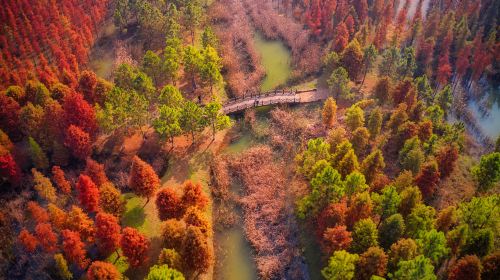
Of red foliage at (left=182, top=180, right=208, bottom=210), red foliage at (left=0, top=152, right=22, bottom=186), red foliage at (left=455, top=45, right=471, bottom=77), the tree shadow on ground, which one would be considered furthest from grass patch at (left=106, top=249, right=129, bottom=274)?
red foliage at (left=455, top=45, right=471, bottom=77)

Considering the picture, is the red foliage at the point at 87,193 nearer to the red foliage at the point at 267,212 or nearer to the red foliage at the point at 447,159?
the red foliage at the point at 267,212

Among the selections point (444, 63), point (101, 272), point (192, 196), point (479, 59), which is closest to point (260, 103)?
point (192, 196)

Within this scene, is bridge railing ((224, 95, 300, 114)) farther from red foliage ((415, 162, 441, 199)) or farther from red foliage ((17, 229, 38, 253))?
red foliage ((17, 229, 38, 253))

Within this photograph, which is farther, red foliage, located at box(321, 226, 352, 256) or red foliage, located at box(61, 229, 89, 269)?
red foliage, located at box(61, 229, 89, 269)

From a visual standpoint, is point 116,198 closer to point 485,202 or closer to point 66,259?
point 66,259

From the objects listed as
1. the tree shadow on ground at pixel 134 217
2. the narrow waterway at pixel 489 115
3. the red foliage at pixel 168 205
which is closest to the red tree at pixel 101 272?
the red foliage at pixel 168 205

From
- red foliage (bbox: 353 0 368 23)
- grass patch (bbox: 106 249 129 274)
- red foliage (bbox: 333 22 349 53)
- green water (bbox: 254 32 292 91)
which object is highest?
red foliage (bbox: 353 0 368 23)

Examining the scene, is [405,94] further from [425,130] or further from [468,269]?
[468,269]

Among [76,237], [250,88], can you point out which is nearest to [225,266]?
[76,237]
